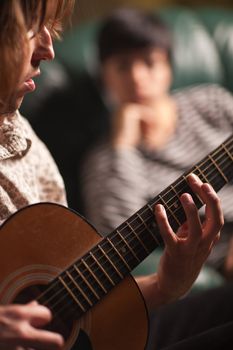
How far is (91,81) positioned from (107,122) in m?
0.13

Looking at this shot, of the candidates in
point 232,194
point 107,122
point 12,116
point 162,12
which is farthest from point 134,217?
point 162,12

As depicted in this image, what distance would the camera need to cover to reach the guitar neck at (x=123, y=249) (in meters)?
0.82

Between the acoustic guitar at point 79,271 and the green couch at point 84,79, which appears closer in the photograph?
the acoustic guitar at point 79,271

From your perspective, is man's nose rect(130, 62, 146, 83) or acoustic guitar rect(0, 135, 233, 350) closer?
acoustic guitar rect(0, 135, 233, 350)

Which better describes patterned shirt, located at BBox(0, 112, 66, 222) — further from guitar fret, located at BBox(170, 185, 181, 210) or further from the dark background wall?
the dark background wall

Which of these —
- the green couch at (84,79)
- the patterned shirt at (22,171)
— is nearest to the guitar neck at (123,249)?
the patterned shirt at (22,171)

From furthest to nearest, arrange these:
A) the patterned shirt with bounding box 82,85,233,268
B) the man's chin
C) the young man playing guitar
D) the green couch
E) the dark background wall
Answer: the dark background wall, the green couch, the patterned shirt with bounding box 82,85,233,268, the man's chin, the young man playing guitar

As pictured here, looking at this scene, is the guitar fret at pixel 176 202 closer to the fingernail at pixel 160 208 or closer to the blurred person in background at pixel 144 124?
the fingernail at pixel 160 208

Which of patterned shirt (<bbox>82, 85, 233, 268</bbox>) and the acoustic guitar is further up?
the acoustic guitar

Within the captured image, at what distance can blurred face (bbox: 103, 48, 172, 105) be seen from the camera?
1854 mm

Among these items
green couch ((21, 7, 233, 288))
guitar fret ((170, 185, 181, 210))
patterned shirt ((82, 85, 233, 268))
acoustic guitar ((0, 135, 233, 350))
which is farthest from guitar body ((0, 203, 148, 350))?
green couch ((21, 7, 233, 288))

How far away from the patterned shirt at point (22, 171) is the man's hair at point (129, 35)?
34.9 inches

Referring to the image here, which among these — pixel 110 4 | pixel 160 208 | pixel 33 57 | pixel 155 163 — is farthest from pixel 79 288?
pixel 110 4

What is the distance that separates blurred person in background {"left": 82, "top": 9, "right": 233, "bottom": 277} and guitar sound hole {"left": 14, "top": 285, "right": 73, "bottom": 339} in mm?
833
